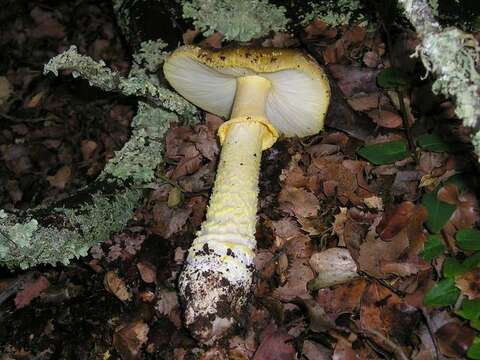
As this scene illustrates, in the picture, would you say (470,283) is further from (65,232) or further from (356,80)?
(65,232)

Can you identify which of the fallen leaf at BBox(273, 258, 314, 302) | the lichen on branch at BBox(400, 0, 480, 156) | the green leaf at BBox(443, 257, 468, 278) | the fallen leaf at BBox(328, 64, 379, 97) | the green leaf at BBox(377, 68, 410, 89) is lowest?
the fallen leaf at BBox(273, 258, 314, 302)

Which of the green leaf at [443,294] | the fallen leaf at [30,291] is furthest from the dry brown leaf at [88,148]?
the green leaf at [443,294]

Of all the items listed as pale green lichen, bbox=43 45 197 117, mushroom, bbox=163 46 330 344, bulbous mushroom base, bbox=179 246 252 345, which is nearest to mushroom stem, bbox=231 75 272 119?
mushroom, bbox=163 46 330 344

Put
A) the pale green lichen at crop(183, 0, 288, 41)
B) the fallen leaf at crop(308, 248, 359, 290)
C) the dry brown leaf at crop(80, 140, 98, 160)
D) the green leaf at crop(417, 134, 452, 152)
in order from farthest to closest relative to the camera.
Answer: the dry brown leaf at crop(80, 140, 98, 160)
the pale green lichen at crop(183, 0, 288, 41)
the green leaf at crop(417, 134, 452, 152)
the fallen leaf at crop(308, 248, 359, 290)

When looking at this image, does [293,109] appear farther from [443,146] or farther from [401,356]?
[401,356]

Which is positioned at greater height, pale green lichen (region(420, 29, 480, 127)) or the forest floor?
pale green lichen (region(420, 29, 480, 127))

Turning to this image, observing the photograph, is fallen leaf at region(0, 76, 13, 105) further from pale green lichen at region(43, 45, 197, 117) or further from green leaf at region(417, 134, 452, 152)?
green leaf at region(417, 134, 452, 152)

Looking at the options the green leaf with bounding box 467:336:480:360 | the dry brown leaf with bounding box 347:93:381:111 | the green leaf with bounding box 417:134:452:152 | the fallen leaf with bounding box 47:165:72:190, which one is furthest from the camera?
the fallen leaf with bounding box 47:165:72:190
